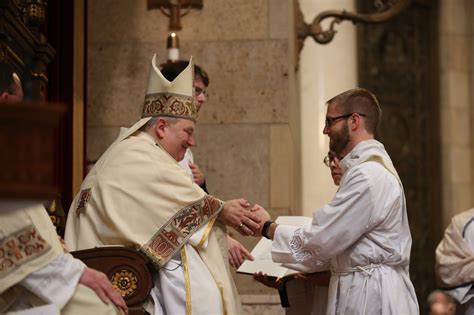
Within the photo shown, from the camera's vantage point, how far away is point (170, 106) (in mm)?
6289

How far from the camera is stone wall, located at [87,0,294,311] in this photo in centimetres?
865

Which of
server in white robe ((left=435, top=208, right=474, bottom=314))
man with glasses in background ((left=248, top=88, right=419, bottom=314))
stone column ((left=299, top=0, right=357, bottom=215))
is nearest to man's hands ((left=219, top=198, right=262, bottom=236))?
man with glasses in background ((left=248, top=88, right=419, bottom=314))

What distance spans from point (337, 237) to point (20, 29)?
6.80 feet

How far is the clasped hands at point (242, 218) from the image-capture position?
6.18 meters

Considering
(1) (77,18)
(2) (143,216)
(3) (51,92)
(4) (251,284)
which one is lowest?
(4) (251,284)

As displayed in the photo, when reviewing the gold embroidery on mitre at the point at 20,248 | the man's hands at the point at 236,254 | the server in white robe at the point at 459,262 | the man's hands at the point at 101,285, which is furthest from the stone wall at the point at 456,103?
the gold embroidery on mitre at the point at 20,248

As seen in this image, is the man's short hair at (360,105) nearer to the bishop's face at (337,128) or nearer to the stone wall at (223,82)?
the bishop's face at (337,128)

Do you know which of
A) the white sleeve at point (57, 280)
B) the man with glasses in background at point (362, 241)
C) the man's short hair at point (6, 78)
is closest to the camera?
the white sleeve at point (57, 280)

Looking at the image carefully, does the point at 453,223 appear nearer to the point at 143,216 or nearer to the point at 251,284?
the point at 251,284

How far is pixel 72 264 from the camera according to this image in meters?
5.09

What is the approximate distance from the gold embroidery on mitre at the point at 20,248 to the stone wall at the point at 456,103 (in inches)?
329

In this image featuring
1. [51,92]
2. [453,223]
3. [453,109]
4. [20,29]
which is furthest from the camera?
[453,109]

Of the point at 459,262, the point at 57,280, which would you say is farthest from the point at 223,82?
the point at 57,280

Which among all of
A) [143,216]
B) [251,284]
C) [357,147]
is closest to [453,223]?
[251,284]
